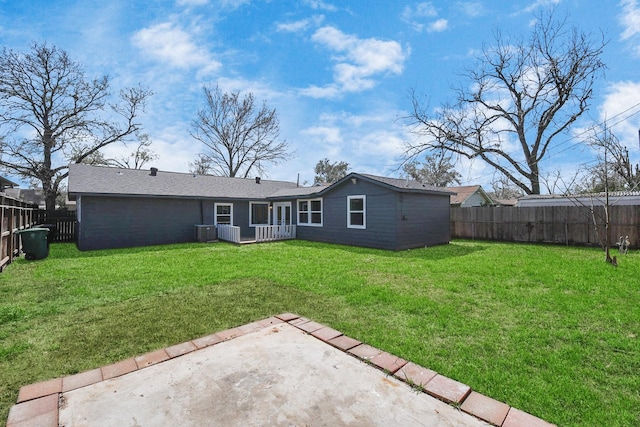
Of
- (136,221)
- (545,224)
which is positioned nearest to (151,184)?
(136,221)

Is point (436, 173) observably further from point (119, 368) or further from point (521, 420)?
point (119, 368)

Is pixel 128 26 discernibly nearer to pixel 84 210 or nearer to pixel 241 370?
pixel 84 210

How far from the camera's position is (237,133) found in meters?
27.4

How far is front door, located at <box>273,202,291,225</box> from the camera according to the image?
50.9 ft

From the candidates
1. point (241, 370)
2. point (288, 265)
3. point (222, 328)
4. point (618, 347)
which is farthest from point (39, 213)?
point (618, 347)

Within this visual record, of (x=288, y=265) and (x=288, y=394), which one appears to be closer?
(x=288, y=394)

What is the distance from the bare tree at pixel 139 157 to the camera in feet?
78.5

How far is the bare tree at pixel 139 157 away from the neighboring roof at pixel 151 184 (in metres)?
10.7

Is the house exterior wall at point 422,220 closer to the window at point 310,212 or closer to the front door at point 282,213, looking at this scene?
the window at point 310,212

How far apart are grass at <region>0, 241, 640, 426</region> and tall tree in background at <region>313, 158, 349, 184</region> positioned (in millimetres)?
30462

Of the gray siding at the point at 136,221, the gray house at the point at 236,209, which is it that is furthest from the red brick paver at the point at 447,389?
the gray siding at the point at 136,221

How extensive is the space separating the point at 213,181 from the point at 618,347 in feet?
53.2

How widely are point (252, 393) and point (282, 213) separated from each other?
45.0 feet

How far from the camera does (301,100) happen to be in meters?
17.6
